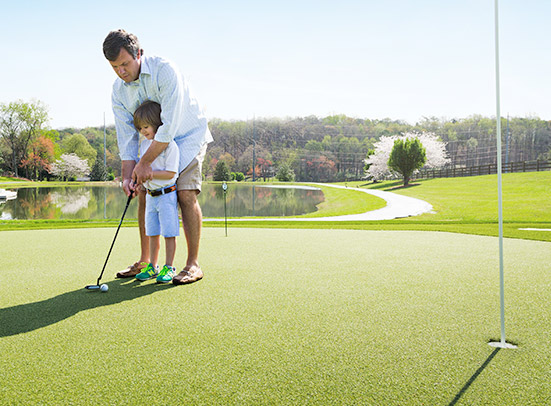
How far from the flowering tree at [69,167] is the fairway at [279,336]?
2484 inches

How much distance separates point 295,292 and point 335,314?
47cm

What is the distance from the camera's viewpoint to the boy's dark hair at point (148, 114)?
3152 mm

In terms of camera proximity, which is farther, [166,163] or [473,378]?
[166,163]

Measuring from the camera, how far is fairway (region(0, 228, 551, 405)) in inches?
54.0

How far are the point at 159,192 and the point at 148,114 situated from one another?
23.4 inches

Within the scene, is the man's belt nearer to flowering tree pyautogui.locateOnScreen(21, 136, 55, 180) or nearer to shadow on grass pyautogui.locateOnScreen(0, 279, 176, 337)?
shadow on grass pyautogui.locateOnScreen(0, 279, 176, 337)

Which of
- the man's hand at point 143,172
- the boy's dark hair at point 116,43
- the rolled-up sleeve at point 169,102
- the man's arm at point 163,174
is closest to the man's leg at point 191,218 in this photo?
the man's arm at point 163,174

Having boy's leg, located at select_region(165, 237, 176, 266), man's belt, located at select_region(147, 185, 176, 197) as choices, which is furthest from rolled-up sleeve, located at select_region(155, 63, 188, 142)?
boy's leg, located at select_region(165, 237, 176, 266)

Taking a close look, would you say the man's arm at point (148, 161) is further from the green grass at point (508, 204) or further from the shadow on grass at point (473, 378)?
the green grass at point (508, 204)

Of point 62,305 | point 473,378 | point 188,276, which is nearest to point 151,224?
point 188,276

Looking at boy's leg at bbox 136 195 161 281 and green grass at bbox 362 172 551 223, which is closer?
boy's leg at bbox 136 195 161 281

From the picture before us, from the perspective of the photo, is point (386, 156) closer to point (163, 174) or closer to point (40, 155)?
point (40, 155)

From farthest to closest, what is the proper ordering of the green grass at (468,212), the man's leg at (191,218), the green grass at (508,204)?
the green grass at (508,204) → the green grass at (468,212) → the man's leg at (191,218)

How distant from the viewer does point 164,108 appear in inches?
119
